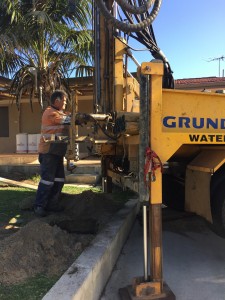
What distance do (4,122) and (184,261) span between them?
530 inches

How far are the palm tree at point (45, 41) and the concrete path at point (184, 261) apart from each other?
571cm

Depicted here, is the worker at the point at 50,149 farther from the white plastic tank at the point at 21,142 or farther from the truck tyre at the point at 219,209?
the white plastic tank at the point at 21,142

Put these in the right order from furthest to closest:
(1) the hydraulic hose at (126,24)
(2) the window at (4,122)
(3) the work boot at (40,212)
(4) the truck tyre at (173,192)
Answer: (2) the window at (4,122) → (4) the truck tyre at (173,192) → (3) the work boot at (40,212) → (1) the hydraulic hose at (126,24)

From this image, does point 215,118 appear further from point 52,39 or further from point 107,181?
point 52,39

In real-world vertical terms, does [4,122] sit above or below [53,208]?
above

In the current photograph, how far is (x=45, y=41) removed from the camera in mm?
9672

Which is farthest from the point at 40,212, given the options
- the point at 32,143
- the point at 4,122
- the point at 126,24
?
the point at 4,122

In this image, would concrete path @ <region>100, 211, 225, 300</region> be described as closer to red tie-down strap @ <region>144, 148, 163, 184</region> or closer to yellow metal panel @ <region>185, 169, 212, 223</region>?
yellow metal panel @ <region>185, 169, 212, 223</region>

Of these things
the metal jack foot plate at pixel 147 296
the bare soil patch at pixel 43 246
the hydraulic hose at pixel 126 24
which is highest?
the hydraulic hose at pixel 126 24

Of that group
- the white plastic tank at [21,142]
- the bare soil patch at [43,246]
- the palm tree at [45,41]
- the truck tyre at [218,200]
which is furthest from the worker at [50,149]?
the white plastic tank at [21,142]

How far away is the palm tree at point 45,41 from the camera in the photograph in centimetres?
912

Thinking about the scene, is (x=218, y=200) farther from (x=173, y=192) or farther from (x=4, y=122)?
(x=4, y=122)

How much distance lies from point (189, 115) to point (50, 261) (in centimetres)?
195

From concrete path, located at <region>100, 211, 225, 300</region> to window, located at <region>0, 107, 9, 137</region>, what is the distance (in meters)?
11.8
